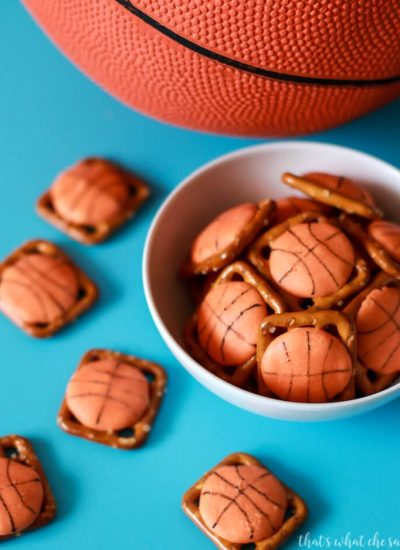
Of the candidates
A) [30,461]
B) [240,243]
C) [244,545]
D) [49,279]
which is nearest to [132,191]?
[49,279]

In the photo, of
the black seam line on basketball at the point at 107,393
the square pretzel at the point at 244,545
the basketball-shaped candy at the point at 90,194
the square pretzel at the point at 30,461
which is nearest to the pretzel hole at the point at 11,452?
the square pretzel at the point at 30,461

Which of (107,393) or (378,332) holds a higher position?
(378,332)

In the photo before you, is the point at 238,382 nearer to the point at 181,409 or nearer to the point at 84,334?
the point at 181,409

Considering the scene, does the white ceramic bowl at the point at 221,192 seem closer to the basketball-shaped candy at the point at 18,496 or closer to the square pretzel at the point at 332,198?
the square pretzel at the point at 332,198

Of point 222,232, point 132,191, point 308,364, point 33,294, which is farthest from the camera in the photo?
point 132,191

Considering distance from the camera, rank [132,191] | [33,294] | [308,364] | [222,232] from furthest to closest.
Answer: [132,191], [33,294], [222,232], [308,364]

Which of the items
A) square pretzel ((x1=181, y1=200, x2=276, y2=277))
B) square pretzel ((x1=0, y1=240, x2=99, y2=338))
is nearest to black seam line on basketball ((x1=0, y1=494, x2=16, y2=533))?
square pretzel ((x1=0, y1=240, x2=99, y2=338))

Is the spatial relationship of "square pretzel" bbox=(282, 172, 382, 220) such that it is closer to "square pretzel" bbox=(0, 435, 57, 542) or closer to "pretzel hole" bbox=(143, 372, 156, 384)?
"pretzel hole" bbox=(143, 372, 156, 384)

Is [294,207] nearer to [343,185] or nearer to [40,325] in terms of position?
[343,185]
